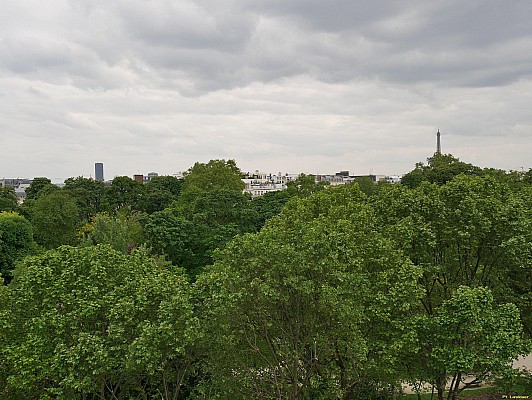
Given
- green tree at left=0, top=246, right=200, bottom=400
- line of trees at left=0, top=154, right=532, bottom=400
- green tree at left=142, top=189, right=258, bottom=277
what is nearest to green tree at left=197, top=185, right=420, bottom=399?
line of trees at left=0, top=154, right=532, bottom=400

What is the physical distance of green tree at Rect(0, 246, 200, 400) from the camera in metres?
12.8

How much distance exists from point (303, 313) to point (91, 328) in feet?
21.1

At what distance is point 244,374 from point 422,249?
7487 mm

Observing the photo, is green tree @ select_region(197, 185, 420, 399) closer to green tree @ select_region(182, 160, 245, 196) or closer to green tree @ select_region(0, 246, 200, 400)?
green tree @ select_region(0, 246, 200, 400)

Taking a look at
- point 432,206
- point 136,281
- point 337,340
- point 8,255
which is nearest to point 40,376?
point 136,281

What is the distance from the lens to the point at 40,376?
13.0 meters

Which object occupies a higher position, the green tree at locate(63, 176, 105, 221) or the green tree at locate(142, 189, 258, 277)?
the green tree at locate(63, 176, 105, 221)

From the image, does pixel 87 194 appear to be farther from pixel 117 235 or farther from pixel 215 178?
pixel 117 235

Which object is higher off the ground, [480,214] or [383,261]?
[480,214]

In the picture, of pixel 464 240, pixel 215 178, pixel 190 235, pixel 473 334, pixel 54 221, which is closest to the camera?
pixel 473 334

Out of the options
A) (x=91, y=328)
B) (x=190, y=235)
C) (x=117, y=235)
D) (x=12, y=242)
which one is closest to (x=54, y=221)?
(x=12, y=242)

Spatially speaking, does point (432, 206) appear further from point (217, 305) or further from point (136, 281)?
point (136, 281)

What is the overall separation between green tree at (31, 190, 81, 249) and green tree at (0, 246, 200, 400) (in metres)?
35.3

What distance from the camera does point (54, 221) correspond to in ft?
157
